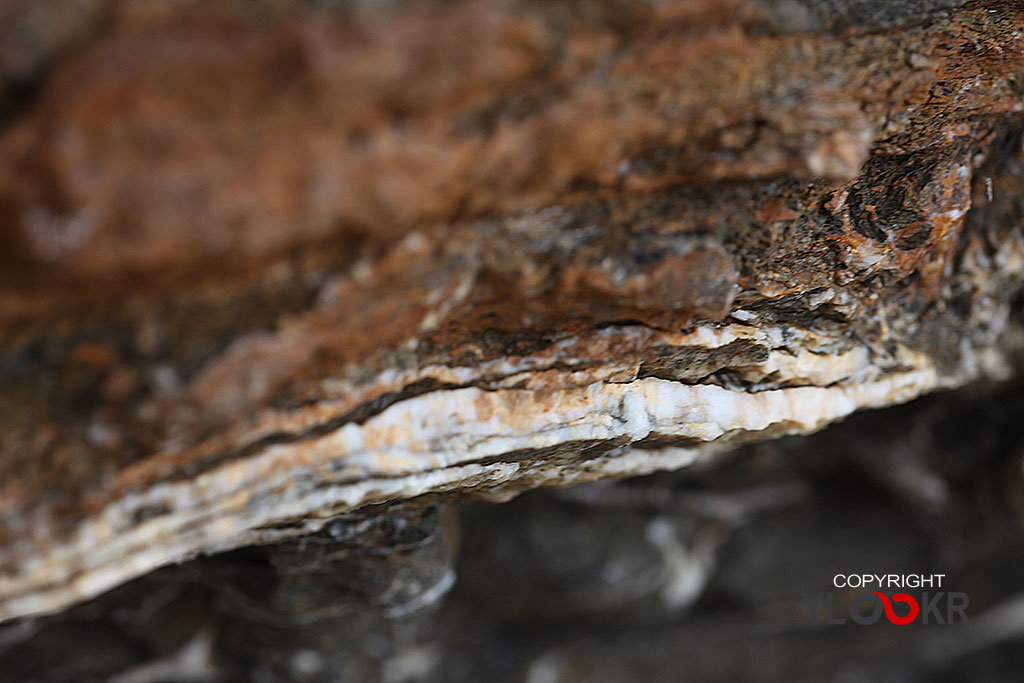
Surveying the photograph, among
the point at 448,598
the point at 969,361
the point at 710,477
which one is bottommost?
the point at 448,598

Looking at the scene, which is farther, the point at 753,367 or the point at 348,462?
the point at 753,367

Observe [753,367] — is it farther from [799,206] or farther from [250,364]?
[250,364]

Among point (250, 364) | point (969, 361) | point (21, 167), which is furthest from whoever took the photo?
point (969, 361)

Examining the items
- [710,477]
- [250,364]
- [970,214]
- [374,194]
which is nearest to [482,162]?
[374,194]

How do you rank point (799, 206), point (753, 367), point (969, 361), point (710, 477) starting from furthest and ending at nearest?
point (710, 477), point (969, 361), point (753, 367), point (799, 206)

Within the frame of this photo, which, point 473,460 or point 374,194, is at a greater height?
point 374,194

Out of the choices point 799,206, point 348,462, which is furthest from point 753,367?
point 348,462
